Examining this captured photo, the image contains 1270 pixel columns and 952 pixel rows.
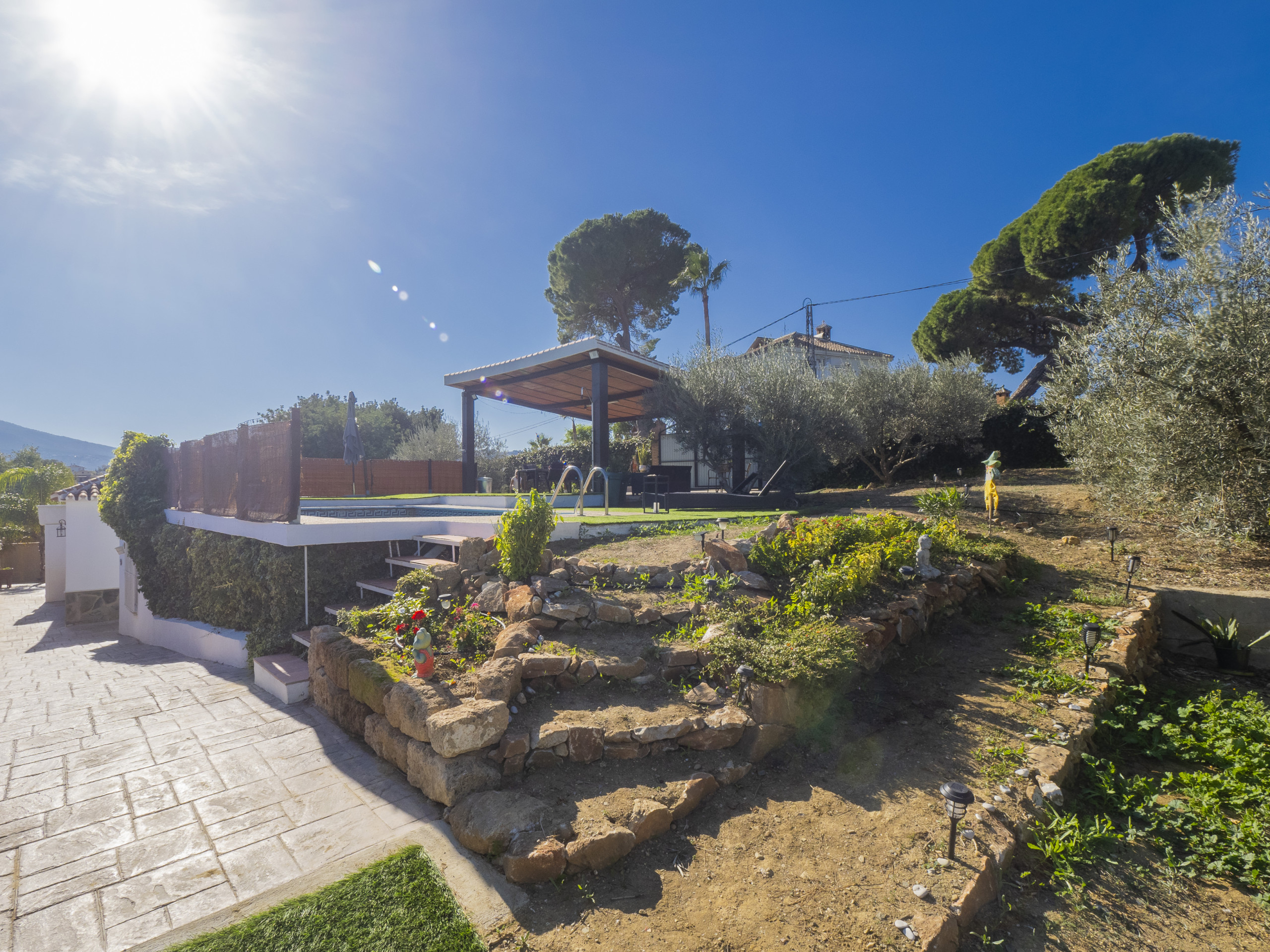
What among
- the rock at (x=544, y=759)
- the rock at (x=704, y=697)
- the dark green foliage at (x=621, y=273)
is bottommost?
the rock at (x=544, y=759)

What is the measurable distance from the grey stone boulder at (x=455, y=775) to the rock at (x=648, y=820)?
89 cm

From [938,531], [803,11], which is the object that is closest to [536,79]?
[803,11]

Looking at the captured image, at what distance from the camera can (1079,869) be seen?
247 centimetres

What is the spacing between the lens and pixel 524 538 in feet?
15.7

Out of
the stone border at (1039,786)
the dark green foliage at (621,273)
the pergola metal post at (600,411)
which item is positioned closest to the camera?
the stone border at (1039,786)

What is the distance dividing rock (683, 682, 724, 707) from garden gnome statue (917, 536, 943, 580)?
2.87 meters

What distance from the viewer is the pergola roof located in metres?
12.7

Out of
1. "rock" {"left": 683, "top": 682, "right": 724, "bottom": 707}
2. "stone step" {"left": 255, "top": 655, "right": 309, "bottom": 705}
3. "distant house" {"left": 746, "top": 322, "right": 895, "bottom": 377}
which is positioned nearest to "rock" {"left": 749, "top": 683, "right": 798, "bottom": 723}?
"rock" {"left": 683, "top": 682, "right": 724, "bottom": 707}

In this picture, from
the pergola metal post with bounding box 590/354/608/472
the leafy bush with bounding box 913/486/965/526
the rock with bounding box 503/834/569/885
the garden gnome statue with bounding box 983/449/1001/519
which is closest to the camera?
the rock with bounding box 503/834/569/885

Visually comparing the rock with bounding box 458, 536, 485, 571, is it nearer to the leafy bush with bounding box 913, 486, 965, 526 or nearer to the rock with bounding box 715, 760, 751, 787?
the rock with bounding box 715, 760, 751, 787

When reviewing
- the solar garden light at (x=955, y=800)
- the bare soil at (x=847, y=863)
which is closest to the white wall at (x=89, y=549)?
the bare soil at (x=847, y=863)

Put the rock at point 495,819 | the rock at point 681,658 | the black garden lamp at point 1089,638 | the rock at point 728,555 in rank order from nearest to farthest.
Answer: the rock at point 495,819 → the rock at point 681,658 → the black garden lamp at point 1089,638 → the rock at point 728,555

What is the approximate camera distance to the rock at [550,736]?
10.2 feet

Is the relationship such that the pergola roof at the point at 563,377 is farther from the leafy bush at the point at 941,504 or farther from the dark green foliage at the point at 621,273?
the leafy bush at the point at 941,504
